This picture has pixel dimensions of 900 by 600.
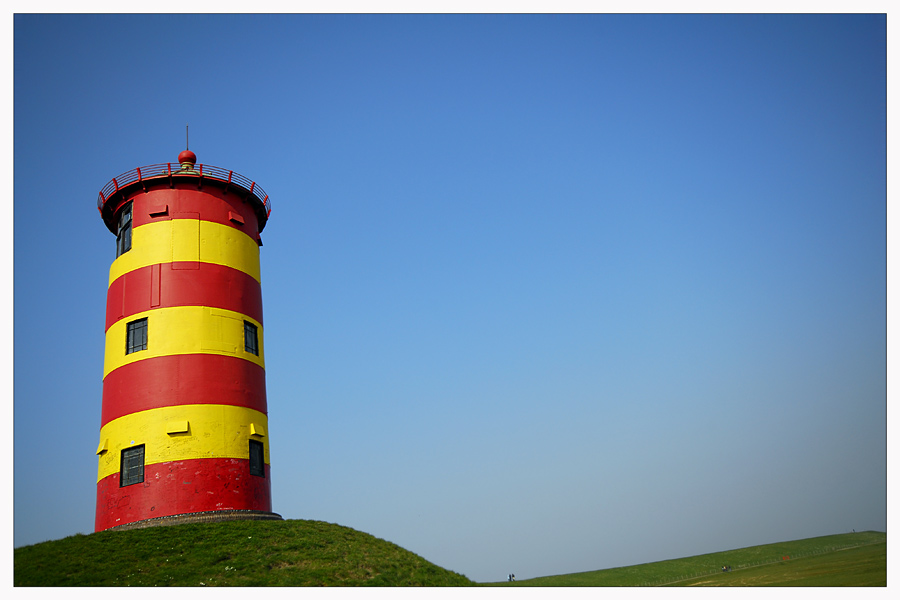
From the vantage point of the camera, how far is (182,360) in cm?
2597

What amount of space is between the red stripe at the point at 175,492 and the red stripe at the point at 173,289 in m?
6.15

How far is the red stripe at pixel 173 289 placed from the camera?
87.9 feet

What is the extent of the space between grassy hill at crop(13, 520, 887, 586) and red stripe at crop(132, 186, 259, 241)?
12.1 meters

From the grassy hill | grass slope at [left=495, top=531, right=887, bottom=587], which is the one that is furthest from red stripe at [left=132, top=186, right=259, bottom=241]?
grass slope at [left=495, top=531, right=887, bottom=587]

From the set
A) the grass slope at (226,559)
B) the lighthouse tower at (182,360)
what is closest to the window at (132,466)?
the lighthouse tower at (182,360)

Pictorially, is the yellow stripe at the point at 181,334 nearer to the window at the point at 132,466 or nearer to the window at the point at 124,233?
the window at the point at 124,233

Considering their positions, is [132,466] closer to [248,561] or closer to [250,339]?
[250,339]

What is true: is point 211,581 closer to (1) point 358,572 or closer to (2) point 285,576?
(2) point 285,576

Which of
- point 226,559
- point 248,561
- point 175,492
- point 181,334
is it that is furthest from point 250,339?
point 248,561

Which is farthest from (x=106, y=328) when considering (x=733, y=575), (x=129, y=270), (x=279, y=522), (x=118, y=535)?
(x=733, y=575)

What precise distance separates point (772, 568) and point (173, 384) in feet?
87.0

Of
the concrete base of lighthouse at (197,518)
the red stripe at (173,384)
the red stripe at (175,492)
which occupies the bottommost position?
the concrete base of lighthouse at (197,518)

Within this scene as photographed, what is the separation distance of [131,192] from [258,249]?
5.60m

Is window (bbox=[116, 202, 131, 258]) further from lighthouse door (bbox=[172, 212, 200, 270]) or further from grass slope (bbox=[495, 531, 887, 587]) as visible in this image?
grass slope (bbox=[495, 531, 887, 587])
